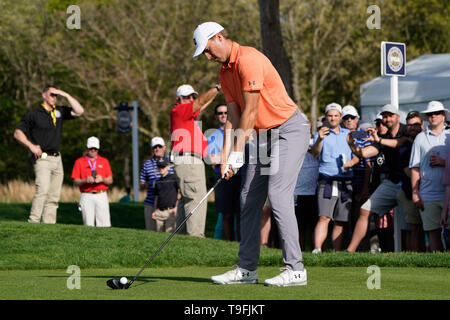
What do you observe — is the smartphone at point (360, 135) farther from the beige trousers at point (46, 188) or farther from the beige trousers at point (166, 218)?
the beige trousers at point (46, 188)

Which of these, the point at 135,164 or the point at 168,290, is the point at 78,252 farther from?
the point at 135,164

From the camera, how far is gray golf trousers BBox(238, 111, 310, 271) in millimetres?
6211

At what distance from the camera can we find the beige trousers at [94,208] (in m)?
13.9

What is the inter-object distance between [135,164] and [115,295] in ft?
56.9

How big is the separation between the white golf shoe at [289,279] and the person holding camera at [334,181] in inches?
191

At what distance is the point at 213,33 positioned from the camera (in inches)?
245

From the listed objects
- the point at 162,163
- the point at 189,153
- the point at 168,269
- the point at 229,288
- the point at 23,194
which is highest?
the point at 189,153

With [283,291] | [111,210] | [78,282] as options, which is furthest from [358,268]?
[111,210]

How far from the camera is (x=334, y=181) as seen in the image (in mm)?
11211

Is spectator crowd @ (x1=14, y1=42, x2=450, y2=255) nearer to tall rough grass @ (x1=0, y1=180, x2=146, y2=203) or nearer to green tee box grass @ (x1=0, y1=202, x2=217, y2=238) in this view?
green tee box grass @ (x1=0, y1=202, x2=217, y2=238)

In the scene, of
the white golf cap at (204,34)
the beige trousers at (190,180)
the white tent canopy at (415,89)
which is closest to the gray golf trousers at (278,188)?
the white golf cap at (204,34)

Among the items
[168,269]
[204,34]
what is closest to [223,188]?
[168,269]

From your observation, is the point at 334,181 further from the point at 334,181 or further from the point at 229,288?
the point at 229,288

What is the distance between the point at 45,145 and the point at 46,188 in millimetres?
707
